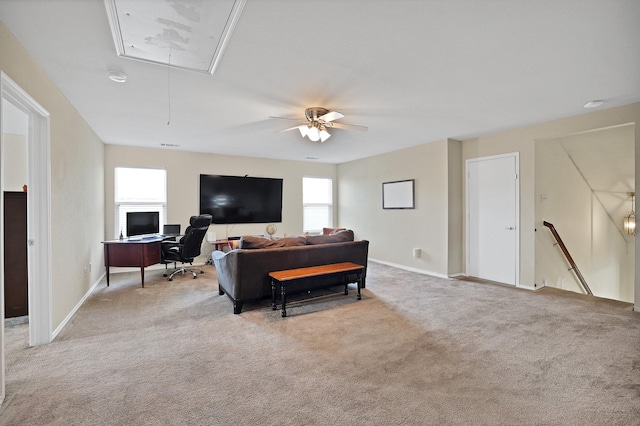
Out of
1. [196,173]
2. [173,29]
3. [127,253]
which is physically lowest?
[127,253]

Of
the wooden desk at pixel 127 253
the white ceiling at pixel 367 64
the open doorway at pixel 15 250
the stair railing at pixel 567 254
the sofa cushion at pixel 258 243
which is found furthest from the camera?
the stair railing at pixel 567 254

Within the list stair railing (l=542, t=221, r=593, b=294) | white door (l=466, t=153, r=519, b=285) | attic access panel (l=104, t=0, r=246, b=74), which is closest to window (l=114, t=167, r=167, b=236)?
attic access panel (l=104, t=0, r=246, b=74)

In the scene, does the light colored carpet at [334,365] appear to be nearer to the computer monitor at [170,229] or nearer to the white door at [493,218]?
the white door at [493,218]

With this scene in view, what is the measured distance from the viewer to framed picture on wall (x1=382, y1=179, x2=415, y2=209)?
19.1ft

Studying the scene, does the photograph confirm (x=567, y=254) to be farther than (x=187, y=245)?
No

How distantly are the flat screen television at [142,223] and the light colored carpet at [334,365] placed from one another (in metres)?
1.92

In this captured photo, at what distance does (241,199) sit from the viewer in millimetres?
6742

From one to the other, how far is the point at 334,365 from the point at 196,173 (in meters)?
5.30

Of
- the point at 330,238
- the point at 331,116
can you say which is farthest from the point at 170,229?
the point at 331,116

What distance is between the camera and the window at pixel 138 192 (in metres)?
5.67

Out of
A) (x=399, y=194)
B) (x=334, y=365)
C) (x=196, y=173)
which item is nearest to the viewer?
(x=334, y=365)

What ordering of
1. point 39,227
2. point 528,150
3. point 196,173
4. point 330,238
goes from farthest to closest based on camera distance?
point 196,173 → point 528,150 → point 330,238 → point 39,227

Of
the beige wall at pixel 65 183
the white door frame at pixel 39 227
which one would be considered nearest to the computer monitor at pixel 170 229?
the beige wall at pixel 65 183

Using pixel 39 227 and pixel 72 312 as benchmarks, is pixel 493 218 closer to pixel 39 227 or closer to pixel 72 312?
pixel 39 227
